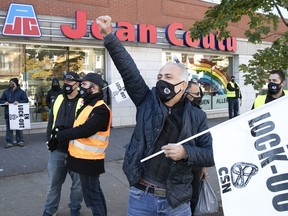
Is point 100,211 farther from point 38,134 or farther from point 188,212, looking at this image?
point 38,134

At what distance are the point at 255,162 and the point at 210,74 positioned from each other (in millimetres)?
14087

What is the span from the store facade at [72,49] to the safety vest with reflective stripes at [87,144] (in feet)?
20.3

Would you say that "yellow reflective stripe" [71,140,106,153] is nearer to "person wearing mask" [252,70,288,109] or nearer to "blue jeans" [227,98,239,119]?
"person wearing mask" [252,70,288,109]

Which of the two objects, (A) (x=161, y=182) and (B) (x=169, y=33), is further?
(B) (x=169, y=33)

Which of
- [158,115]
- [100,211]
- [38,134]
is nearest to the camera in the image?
[158,115]

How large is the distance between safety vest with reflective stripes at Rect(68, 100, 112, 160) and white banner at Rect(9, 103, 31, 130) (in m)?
5.58

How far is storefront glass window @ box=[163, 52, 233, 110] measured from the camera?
50.3ft

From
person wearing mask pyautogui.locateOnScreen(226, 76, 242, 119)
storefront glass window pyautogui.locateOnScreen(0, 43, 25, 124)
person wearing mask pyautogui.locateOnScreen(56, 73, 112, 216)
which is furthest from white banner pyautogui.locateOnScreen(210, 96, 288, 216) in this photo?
person wearing mask pyautogui.locateOnScreen(226, 76, 242, 119)

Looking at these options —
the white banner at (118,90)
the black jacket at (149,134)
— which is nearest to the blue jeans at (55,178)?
the black jacket at (149,134)

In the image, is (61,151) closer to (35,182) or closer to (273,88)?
(35,182)

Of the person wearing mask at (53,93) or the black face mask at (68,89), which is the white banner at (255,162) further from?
the person wearing mask at (53,93)

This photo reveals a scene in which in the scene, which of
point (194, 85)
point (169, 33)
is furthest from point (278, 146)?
point (169, 33)

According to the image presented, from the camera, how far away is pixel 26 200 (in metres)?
5.18

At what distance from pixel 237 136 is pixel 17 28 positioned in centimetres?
917
